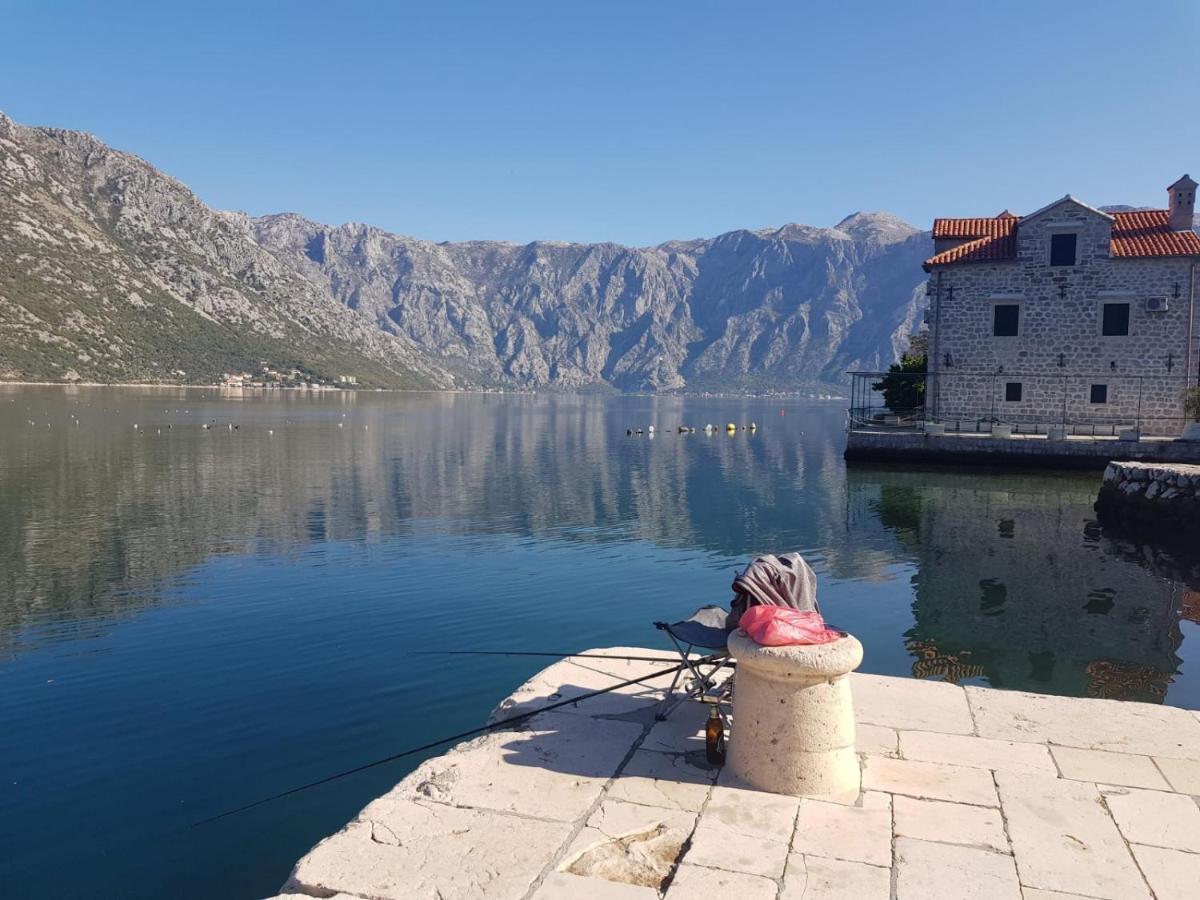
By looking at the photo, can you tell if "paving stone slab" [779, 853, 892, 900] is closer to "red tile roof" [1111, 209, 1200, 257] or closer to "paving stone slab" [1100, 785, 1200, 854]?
"paving stone slab" [1100, 785, 1200, 854]

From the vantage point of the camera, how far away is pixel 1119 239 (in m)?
40.8

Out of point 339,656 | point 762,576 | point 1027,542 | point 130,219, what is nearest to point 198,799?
point 339,656

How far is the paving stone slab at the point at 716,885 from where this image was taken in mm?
4770

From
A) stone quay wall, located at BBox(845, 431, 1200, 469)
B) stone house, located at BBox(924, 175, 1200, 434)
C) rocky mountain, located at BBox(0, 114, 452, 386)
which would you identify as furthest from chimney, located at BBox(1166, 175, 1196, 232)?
rocky mountain, located at BBox(0, 114, 452, 386)

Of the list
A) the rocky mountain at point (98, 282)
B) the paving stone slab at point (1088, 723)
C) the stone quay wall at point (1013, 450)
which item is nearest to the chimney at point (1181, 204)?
the stone quay wall at point (1013, 450)

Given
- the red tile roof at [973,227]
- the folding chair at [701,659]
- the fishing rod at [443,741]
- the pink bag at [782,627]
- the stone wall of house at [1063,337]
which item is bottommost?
the fishing rod at [443,741]

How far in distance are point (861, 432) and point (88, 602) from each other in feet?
113

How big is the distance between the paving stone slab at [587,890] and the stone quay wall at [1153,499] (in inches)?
987

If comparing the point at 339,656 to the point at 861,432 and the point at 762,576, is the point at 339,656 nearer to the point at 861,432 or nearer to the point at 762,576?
the point at 762,576

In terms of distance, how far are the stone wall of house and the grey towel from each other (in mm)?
38928

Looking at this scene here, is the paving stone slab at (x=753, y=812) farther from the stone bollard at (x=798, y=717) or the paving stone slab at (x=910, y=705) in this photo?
the paving stone slab at (x=910, y=705)

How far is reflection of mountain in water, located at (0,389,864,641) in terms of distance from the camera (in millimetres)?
19703

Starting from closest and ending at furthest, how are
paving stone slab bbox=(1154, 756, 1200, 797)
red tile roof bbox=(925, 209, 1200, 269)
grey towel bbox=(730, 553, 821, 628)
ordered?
paving stone slab bbox=(1154, 756, 1200, 797)
grey towel bbox=(730, 553, 821, 628)
red tile roof bbox=(925, 209, 1200, 269)

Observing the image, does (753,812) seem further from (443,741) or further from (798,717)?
(443,741)
